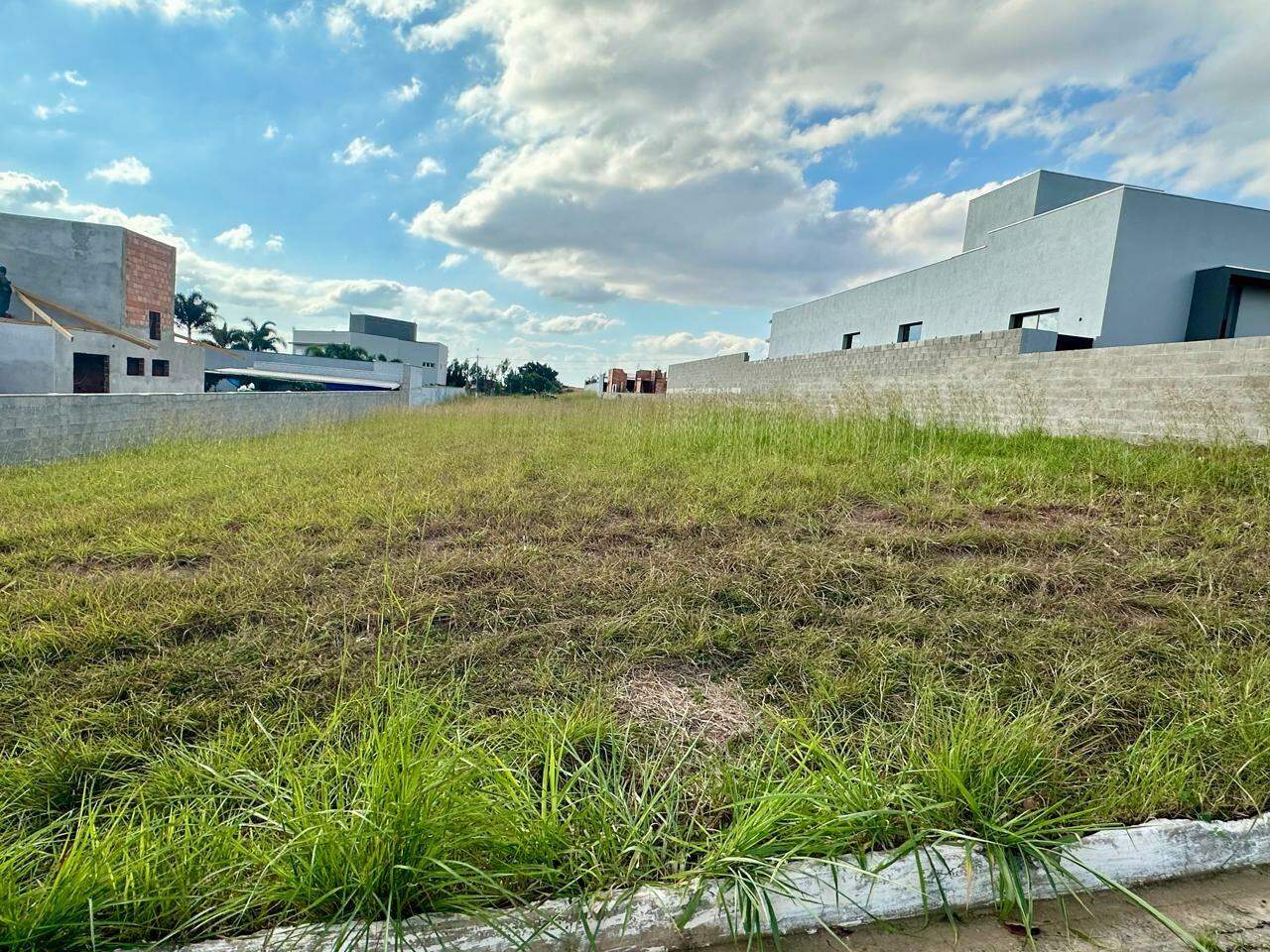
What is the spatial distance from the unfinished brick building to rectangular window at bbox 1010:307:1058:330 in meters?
18.3

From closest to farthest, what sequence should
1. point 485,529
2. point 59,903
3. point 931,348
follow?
point 59,903 < point 485,529 < point 931,348

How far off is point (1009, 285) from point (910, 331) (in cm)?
327

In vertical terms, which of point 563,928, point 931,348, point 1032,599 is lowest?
point 563,928

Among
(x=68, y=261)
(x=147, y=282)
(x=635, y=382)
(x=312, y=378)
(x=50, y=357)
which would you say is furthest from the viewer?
(x=635, y=382)

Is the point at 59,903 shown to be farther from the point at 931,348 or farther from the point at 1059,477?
the point at 931,348

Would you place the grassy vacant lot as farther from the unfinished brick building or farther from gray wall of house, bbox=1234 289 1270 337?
the unfinished brick building

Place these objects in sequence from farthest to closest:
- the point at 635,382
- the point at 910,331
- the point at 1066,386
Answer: the point at 635,382 → the point at 910,331 → the point at 1066,386

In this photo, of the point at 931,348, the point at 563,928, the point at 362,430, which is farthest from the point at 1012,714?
the point at 362,430

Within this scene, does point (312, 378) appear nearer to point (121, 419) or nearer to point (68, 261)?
point (68, 261)

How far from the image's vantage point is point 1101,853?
1.21m

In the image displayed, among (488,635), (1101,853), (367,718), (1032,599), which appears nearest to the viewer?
(1101,853)

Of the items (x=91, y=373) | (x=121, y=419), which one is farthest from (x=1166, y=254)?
(x=91, y=373)

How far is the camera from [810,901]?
1100 mm

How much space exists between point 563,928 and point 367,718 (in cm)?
89
